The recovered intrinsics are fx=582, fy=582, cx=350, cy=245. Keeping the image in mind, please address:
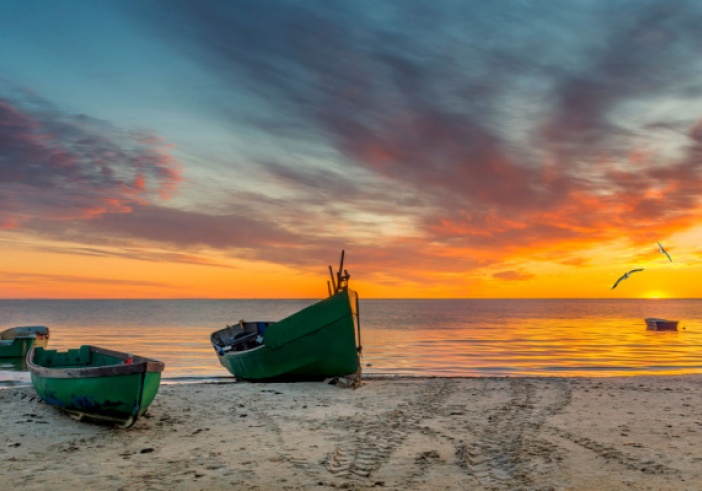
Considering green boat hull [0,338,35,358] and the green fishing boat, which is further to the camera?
green boat hull [0,338,35,358]

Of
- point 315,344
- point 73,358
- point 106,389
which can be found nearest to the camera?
point 106,389

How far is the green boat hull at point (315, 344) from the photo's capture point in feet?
58.7

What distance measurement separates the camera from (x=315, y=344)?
18.2m

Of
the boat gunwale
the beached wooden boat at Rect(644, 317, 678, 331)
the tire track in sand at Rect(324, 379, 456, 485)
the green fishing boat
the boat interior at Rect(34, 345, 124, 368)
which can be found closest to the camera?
the tire track in sand at Rect(324, 379, 456, 485)

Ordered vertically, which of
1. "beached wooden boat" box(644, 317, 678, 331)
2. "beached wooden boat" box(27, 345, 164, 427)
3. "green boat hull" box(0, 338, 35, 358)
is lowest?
"green boat hull" box(0, 338, 35, 358)

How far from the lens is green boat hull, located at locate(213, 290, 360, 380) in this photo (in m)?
17.9

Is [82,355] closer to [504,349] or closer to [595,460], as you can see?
[595,460]

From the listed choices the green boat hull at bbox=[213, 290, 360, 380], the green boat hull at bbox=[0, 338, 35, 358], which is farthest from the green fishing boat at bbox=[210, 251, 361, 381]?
the green boat hull at bbox=[0, 338, 35, 358]

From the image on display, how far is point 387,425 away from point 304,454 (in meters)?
2.73

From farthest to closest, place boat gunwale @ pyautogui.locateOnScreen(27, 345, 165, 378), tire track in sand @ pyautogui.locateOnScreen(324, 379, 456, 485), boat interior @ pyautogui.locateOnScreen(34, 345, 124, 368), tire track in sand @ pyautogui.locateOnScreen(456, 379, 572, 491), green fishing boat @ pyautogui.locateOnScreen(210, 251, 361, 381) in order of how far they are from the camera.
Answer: green fishing boat @ pyautogui.locateOnScreen(210, 251, 361, 381) < boat interior @ pyautogui.locateOnScreen(34, 345, 124, 368) < boat gunwale @ pyautogui.locateOnScreen(27, 345, 165, 378) < tire track in sand @ pyautogui.locateOnScreen(324, 379, 456, 485) < tire track in sand @ pyautogui.locateOnScreen(456, 379, 572, 491)

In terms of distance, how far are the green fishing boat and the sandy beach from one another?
1.65 metres

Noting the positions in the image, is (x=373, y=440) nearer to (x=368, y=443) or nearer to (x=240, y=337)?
(x=368, y=443)

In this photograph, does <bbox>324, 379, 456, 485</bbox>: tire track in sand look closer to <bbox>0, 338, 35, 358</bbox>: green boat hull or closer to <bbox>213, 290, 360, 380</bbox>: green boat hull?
<bbox>213, 290, 360, 380</bbox>: green boat hull

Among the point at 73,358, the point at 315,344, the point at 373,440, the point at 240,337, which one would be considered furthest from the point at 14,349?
the point at 373,440
